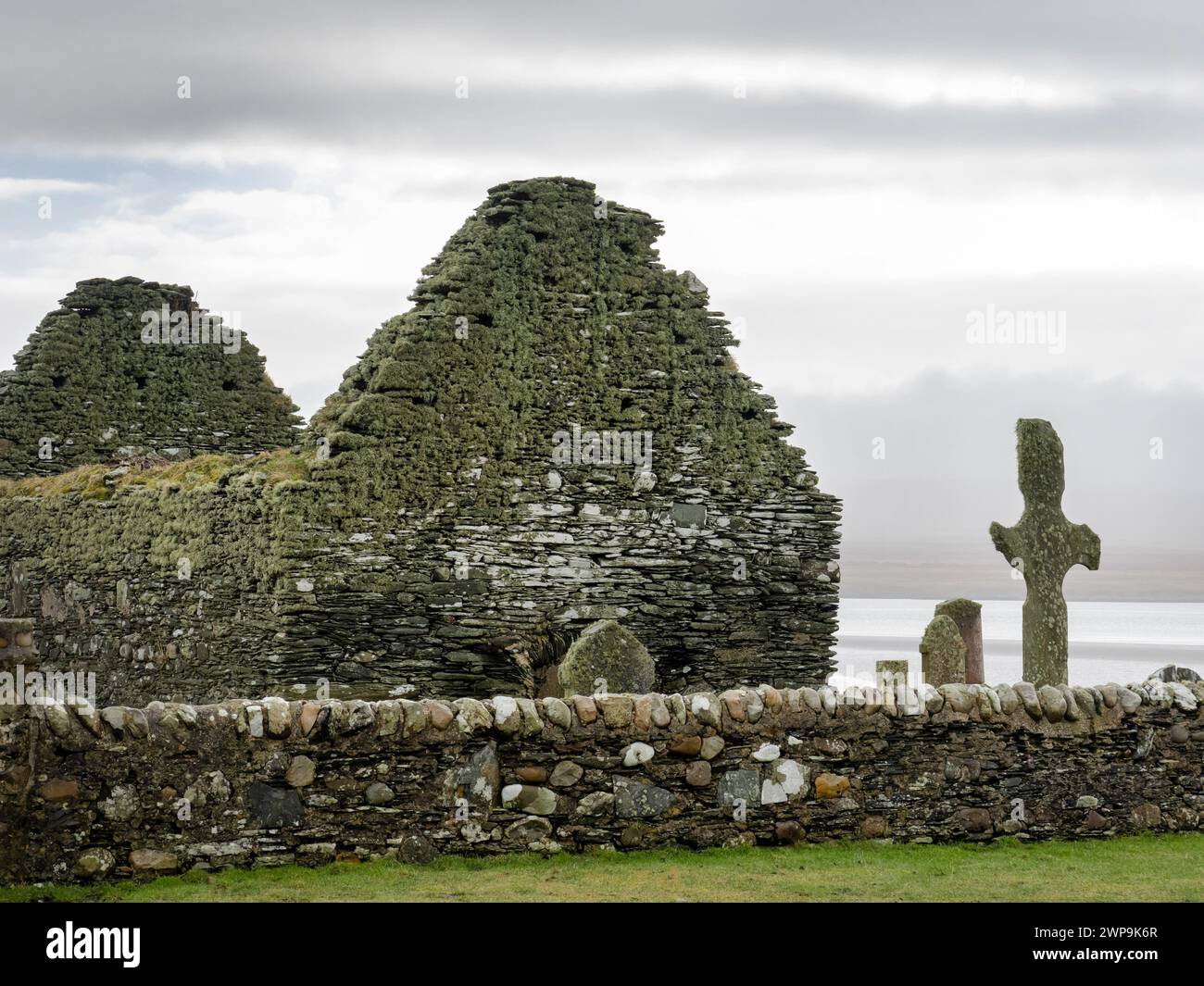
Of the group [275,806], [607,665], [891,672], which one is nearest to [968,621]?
[891,672]

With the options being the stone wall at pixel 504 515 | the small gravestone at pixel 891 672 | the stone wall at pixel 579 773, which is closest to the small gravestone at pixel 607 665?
the stone wall at pixel 504 515

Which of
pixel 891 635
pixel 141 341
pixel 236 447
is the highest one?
pixel 141 341

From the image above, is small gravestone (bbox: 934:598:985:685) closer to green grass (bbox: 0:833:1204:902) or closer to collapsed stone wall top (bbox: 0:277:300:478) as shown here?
green grass (bbox: 0:833:1204:902)

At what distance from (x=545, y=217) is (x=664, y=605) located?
16.9ft

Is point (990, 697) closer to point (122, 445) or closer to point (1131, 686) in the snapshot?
point (1131, 686)

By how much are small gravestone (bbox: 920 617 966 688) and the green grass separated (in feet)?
24.7

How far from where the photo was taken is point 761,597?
2033cm

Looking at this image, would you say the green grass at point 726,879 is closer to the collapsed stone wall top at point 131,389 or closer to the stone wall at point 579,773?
the stone wall at point 579,773

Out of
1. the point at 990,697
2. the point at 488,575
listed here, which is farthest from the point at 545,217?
the point at 990,697

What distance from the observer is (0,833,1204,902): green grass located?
9953mm

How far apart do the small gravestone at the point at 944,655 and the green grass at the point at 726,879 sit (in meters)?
7.53
